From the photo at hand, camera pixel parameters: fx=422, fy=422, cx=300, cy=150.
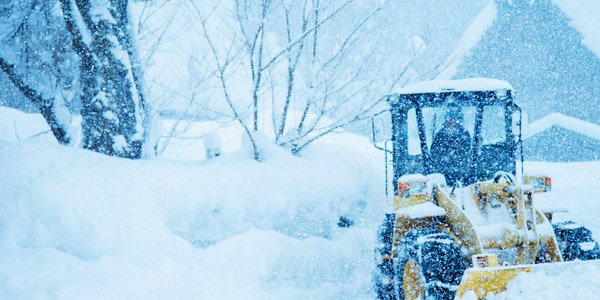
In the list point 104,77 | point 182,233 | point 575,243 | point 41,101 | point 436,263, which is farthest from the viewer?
point 41,101

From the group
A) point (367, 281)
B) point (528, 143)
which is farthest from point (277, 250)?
point (528, 143)

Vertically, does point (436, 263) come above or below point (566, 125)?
below

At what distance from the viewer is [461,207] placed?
3998 millimetres

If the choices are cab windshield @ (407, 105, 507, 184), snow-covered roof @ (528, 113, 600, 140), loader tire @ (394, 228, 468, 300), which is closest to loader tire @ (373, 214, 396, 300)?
loader tire @ (394, 228, 468, 300)

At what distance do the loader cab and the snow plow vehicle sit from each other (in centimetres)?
1

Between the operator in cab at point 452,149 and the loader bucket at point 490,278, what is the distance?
2118mm

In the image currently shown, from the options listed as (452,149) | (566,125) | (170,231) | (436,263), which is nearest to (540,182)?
(452,149)

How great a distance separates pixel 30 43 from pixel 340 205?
229 inches

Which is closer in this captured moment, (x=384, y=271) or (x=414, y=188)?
(x=414, y=188)

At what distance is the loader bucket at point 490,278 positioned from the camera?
2.88m

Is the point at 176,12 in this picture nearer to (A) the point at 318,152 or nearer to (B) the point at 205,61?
(B) the point at 205,61

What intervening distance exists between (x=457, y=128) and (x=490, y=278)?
8.01 feet

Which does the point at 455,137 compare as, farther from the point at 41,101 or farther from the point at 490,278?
the point at 41,101

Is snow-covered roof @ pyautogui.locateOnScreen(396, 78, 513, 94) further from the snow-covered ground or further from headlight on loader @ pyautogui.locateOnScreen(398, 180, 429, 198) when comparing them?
the snow-covered ground
